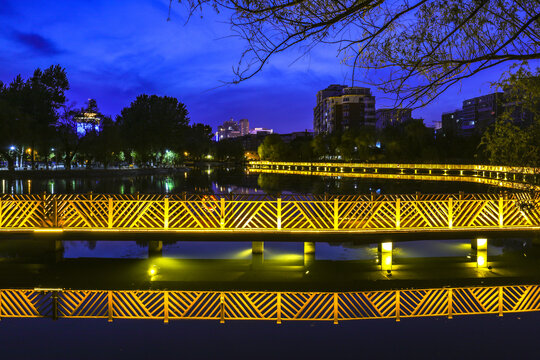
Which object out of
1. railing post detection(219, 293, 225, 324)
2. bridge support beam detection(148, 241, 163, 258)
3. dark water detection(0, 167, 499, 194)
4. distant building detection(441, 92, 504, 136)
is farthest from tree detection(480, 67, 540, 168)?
distant building detection(441, 92, 504, 136)

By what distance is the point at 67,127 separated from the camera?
190 ft

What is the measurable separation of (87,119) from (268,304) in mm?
57664

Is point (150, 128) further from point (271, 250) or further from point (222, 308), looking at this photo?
point (222, 308)

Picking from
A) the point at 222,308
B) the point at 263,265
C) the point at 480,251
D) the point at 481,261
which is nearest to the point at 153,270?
the point at 263,265

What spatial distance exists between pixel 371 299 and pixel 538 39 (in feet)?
20.4

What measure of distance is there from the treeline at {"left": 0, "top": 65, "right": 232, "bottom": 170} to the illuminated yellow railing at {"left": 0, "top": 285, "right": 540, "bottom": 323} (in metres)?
43.8

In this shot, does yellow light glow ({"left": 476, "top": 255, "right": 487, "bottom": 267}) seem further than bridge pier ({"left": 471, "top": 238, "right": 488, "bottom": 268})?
No

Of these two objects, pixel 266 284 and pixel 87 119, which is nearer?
pixel 266 284

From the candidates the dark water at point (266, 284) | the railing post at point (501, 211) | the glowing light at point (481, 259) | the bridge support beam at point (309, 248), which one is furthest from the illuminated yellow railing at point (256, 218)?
the dark water at point (266, 284)

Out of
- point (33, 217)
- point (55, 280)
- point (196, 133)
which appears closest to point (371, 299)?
point (55, 280)

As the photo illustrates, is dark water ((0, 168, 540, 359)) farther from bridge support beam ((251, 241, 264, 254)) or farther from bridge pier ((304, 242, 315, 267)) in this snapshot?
bridge support beam ((251, 241, 264, 254))

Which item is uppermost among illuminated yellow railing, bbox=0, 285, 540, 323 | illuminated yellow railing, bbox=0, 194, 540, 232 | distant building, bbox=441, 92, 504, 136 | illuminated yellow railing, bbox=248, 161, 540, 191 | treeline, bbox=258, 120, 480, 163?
distant building, bbox=441, 92, 504, 136

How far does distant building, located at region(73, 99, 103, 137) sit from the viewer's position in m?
59.1

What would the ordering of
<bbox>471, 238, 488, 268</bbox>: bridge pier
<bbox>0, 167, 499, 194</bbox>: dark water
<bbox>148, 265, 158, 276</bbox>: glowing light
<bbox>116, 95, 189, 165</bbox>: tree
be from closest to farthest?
<bbox>148, 265, 158, 276</bbox>: glowing light, <bbox>471, 238, 488, 268</bbox>: bridge pier, <bbox>0, 167, 499, 194</bbox>: dark water, <bbox>116, 95, 189, 165</bbox>: tree
